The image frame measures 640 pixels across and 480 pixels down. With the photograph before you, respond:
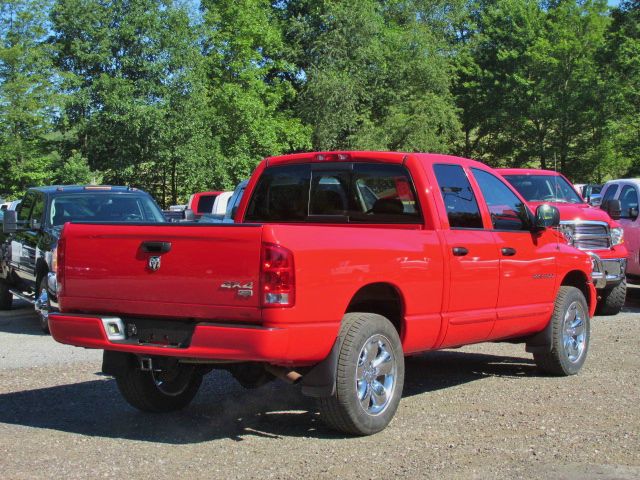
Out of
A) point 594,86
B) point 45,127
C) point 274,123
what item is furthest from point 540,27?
point 45,127

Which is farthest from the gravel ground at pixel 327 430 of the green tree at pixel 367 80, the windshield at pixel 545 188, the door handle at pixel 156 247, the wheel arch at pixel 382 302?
the green tree at pixel 367 80

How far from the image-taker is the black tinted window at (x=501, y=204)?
735 cm

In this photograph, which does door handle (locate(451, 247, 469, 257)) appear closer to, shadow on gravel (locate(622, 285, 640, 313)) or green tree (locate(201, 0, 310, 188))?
shadow on gravel (locate(622, 285, 640, 313))

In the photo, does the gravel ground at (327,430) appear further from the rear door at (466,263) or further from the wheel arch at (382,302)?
the wheel arch at (382,302)

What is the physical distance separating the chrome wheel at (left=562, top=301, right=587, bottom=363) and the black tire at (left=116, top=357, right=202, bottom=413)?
3.44 metres

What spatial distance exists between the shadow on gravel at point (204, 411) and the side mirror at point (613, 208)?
19.1 feet

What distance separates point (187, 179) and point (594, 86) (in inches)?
870

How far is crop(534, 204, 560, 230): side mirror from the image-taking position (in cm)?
755

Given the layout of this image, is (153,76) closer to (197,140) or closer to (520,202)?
(197,140)

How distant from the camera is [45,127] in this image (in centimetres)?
4075

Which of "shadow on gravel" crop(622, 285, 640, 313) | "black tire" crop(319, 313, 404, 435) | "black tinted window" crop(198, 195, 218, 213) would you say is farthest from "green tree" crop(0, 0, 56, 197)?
"black tire" crop(319, 313, 404, 435)

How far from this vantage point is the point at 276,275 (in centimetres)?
513

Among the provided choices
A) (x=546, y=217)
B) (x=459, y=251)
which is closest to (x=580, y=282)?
(x=546, y=217)

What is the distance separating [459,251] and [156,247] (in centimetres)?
234
